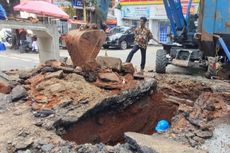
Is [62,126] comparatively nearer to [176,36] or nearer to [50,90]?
[50,90]

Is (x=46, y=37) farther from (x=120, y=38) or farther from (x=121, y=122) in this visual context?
(x=120, y=38)

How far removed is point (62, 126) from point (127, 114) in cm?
224

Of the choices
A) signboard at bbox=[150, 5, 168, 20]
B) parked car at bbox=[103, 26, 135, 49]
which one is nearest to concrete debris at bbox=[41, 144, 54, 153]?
parked car at bbox=[103, 26, 135, 49]

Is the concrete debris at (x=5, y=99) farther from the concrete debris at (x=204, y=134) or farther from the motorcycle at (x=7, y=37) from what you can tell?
the motorcycle at (x=7, y=37)

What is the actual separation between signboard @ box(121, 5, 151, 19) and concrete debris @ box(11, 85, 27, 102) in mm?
22280

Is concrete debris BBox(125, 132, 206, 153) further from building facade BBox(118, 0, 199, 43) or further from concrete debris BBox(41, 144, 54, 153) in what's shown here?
building facade BBox(118, 0, 199, 43)

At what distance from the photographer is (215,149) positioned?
17.3ft

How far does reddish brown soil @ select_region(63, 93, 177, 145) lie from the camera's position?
21.8ft

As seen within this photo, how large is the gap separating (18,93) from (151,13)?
73.2 ft

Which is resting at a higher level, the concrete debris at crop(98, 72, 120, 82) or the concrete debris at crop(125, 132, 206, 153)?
the concrete debris at crop(98, 72, 120, 82)

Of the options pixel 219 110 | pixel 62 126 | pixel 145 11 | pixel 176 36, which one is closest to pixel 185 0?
pixel 145 11

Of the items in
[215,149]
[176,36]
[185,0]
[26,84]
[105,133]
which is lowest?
[105,133]

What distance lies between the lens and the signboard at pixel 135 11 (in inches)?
1122

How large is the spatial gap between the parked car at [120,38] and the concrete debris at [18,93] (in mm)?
15458
